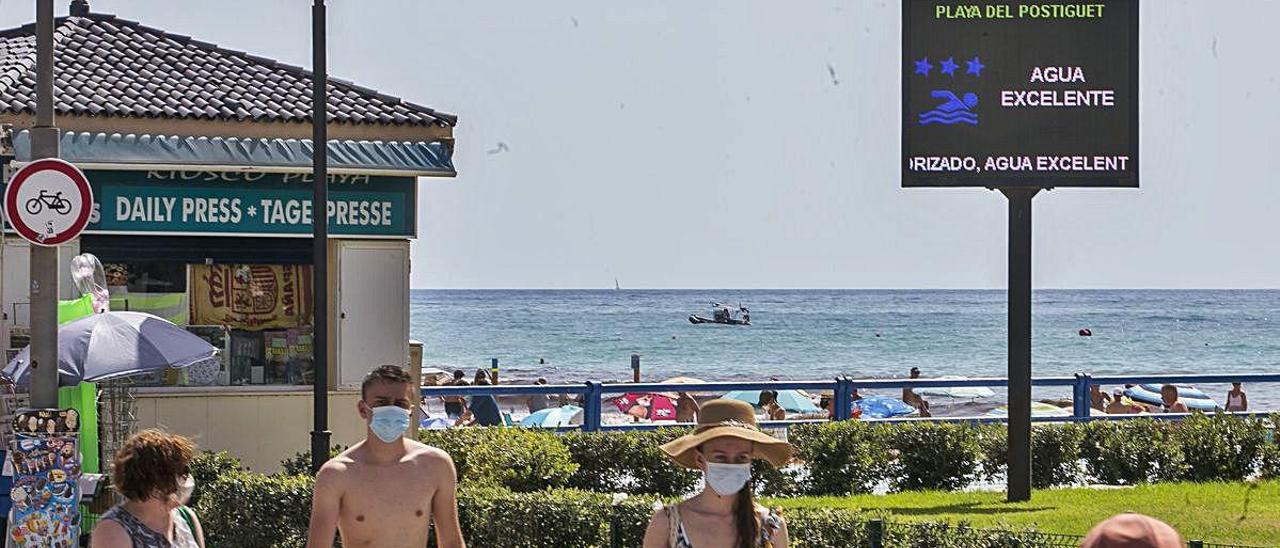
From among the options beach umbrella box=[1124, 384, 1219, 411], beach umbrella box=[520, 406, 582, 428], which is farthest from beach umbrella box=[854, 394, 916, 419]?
beach umbrella box=[1124, 384, 1219, 411]

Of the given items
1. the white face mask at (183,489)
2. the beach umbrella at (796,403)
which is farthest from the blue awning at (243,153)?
the beach umbrella at (796,403)

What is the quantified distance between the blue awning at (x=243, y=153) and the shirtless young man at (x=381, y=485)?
1049cm

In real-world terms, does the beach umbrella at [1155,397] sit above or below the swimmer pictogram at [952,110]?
below

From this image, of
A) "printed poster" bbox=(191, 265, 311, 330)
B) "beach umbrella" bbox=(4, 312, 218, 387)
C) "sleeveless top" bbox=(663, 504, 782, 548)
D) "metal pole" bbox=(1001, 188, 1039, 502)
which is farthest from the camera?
"printed poster" bbox=(191, 265, 311, 330)

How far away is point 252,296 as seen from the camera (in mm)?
18000

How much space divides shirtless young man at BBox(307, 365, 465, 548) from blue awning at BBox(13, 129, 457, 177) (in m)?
10.5

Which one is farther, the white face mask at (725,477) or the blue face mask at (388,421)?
the blue face mask at (388,421)

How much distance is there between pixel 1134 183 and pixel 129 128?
9.75 m

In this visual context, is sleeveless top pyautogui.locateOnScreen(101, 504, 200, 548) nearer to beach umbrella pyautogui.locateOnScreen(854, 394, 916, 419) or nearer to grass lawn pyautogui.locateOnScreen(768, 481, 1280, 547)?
grass lawn pyautogui.locateOnScreen(768, 481, 1280, 547)

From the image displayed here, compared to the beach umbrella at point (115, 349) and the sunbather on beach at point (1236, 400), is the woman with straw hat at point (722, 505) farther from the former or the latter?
the sunbather on beach at point (1236, 400)

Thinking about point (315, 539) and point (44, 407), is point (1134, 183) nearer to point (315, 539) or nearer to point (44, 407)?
point (44, 407)

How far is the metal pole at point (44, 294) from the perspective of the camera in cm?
1156

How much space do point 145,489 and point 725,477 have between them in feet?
7.50

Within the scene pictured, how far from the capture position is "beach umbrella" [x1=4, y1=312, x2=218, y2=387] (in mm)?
13531
